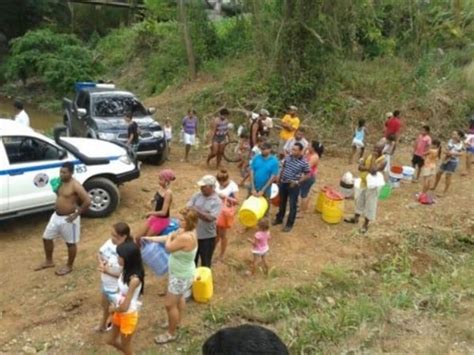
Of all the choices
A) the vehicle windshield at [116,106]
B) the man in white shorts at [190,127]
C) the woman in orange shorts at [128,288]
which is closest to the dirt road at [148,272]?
the woman in orange shorts at [128,288]

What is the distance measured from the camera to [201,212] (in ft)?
21.4

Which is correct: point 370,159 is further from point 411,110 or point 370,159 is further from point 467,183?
point 411,110

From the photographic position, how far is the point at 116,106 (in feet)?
43.1

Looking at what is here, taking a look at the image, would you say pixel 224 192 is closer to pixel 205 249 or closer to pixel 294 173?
pixel 205 249

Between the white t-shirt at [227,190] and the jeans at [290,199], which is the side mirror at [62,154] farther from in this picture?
the jeans at [290,199]

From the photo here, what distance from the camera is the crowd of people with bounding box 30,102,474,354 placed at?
5.36 metres

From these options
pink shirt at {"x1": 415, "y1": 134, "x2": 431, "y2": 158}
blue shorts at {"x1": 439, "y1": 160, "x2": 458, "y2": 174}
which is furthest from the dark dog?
pink shirt at {"x1": 415, "y1": 134, "x2": 431, "y2": 158}

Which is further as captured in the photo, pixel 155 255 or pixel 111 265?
pixel 155 255

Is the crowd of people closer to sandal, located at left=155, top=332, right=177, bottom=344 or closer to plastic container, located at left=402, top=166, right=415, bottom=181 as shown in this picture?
sandal, located at left=155, top=332, right=177, bottom=344

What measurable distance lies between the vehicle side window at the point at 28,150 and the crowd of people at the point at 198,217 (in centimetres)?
153

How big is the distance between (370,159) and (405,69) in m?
9.95

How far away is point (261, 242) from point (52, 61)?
20189 millimetres

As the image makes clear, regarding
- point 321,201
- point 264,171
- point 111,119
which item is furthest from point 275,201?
point 111,119

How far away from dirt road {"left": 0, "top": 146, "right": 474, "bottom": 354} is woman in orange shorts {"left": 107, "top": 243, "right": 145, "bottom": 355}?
2.88ft
